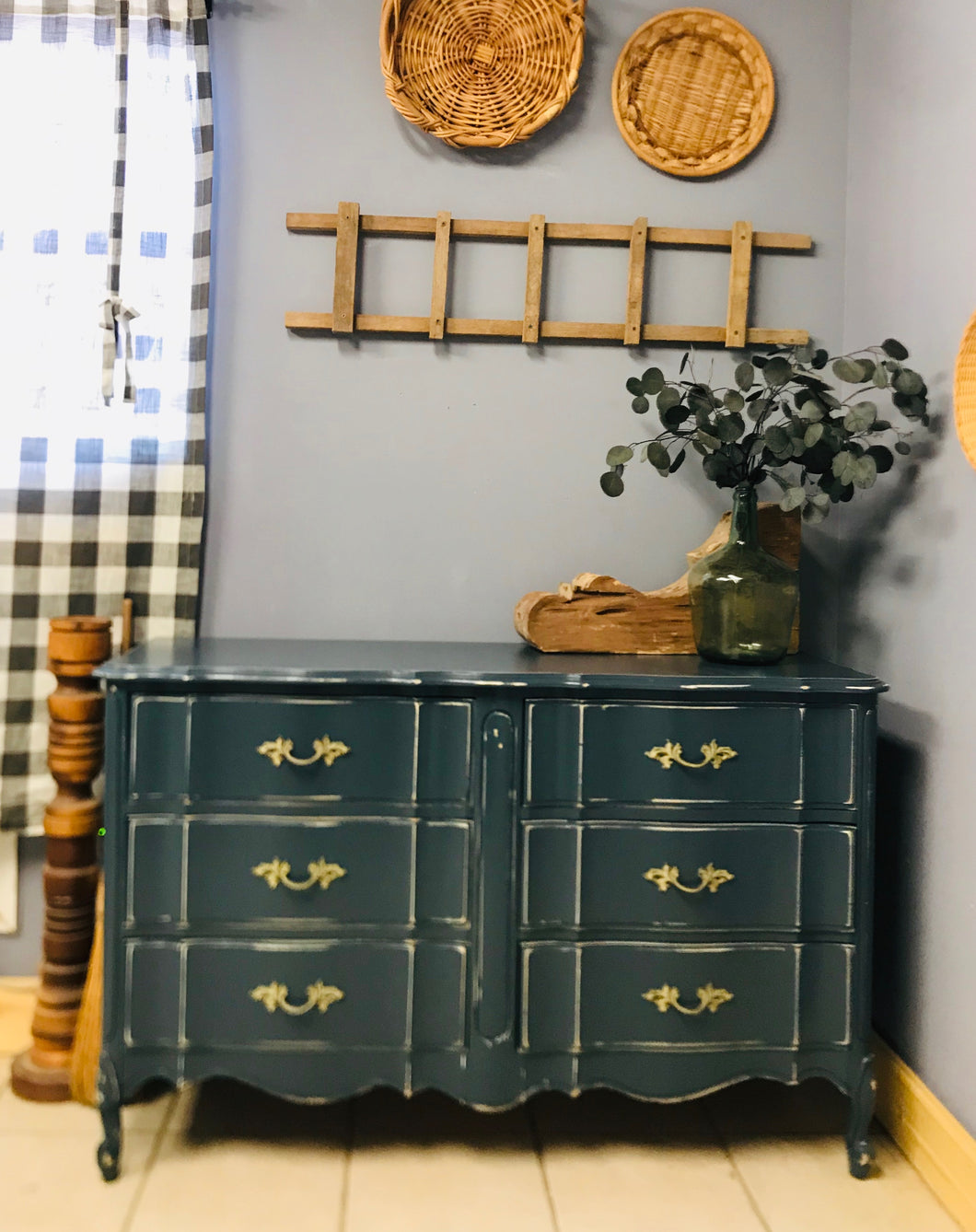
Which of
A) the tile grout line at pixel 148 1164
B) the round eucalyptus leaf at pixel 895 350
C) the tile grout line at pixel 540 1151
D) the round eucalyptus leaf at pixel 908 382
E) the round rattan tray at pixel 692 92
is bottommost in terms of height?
the tile grout line at pixel 148 1164

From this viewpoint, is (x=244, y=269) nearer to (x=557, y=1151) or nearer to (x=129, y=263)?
(x=129, y=263)

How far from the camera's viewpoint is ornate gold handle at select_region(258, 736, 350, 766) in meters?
1.71

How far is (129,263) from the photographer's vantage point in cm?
217

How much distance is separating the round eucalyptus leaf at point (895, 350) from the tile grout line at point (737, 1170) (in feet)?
4.94

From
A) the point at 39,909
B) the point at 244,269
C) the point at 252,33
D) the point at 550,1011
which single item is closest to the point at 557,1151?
the point at 550,1011

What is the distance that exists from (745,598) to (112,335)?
1428 mm

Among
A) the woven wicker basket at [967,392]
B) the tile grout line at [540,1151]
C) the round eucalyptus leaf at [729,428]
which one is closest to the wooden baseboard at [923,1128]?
the tile grout line at [540,1151]

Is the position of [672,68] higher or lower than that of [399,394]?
higher

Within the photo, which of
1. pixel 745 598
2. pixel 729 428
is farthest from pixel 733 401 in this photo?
pixel 745 598

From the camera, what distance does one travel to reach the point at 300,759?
1714 mm

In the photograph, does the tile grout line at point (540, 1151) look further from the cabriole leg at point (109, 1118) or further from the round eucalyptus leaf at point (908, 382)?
the round eucalyptus leaf at point (908, 382)

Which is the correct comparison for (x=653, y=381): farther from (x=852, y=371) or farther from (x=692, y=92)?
(x=692, y=92)

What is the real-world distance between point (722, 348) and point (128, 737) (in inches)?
59.5

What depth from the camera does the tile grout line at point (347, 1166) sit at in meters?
1.64
